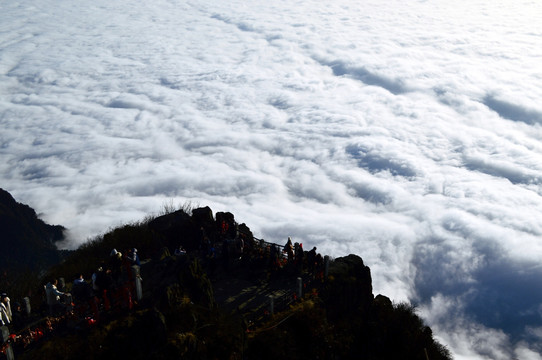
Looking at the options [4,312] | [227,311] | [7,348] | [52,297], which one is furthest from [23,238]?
[7,348]

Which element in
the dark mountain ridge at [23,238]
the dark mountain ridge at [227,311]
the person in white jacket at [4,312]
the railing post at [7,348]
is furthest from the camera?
the dark mountain ridge at [23,238]

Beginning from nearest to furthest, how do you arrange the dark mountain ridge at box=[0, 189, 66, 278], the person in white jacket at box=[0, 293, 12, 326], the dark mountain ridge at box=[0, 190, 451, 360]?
1. the dark mountain ridge at box=[0, 190, 451, 360]
2. the person in white jacket at box=[0, 293, 12, 326]
3. the dark mountain ridge at box=[0, 189, 66, 278]

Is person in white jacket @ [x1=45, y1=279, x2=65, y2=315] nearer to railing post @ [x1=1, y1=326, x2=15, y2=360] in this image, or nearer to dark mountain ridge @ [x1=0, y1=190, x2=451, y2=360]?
dark mountain ridge @ [x1=0, y1=190, x2=451, y2=360]

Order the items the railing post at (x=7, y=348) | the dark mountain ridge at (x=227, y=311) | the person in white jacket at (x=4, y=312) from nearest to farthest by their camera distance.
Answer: the railing post at (x=7, y=348) → the dark mountain ridge at (x=227, y=311) → the person in white jacket at (x=4, y=312)

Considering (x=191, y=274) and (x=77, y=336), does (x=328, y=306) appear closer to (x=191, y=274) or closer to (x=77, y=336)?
(x=191, y=274)

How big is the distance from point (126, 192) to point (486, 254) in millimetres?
119348

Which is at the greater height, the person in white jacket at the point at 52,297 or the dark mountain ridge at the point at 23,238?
the person in white jacket at the point at 52,297

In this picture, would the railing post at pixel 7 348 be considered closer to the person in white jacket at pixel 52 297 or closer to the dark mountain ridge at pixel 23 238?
the person in white jacket at pixel 52 297

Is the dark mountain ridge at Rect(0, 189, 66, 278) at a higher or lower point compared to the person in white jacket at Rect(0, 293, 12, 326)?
lower

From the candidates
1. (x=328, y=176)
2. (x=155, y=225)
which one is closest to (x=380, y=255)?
(x=328, y=176)

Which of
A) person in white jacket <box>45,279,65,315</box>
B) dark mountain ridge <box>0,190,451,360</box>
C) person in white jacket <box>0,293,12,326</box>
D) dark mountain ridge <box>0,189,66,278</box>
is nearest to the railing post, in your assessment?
dark mountain ridge <box>0,190,451,360</box>

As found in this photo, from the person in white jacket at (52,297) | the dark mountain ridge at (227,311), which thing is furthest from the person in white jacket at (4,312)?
the person in white jacket at (52,297)

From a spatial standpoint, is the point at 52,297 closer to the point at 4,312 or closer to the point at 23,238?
the point at 4,312

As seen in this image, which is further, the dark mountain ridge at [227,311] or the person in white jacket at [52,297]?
the person in white jacket at [52,297]
